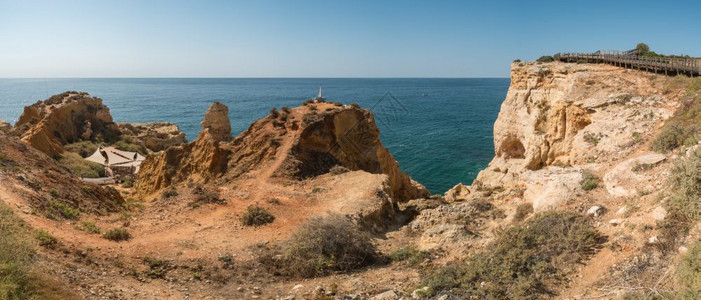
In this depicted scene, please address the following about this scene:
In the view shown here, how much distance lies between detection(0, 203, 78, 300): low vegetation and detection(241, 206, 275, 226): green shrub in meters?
6.34

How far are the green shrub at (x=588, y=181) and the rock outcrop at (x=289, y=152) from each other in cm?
935

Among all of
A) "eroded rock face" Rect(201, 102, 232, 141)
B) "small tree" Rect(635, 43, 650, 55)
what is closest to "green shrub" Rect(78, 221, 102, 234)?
"eroded rock face" Rect(201, 102, 232, 141)

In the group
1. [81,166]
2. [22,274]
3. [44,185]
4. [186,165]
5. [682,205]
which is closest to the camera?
[22,274]

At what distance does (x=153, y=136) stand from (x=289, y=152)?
33.4 meters

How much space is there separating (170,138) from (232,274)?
1612 inches

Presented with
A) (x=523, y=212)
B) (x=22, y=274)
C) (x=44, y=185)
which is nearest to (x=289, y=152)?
(x=44, y=185)

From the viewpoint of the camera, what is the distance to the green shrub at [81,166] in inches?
1205

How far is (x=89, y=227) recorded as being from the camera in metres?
12.0

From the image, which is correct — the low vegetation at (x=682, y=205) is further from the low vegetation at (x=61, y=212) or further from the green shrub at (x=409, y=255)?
the low vegetation at (x=61, y=212)

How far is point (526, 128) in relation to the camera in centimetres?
2898

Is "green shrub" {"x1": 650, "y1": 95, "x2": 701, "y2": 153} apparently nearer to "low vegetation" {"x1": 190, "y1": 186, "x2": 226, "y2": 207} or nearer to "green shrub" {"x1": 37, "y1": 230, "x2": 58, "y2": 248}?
"low vegetation" {"x1": 190, "y1": 186, "x2": 226, "y2": 207}

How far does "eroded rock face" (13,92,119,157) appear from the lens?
35.3m

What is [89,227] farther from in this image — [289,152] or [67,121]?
[67,121]

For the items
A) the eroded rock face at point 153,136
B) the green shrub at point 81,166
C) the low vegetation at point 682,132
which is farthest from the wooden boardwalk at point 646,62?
the eroded rock face at point 153,136
